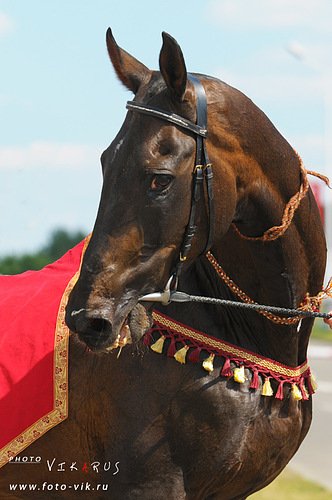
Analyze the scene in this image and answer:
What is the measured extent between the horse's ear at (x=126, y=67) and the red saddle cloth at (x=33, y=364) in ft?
3.32

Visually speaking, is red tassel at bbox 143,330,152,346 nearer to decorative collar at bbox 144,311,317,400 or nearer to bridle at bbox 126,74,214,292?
decorative collar at bbox 144,311,317,400

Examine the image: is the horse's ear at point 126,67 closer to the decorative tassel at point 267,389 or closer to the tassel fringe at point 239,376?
the tassel fringe at point 239,376

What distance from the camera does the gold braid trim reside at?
383cm

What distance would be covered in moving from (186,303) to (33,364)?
812mm

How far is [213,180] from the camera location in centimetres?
341

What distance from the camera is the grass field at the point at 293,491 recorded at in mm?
7645

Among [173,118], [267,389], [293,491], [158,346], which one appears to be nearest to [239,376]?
[267,389]

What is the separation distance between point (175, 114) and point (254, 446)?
1427mm

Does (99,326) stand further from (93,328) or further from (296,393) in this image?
(296,393)

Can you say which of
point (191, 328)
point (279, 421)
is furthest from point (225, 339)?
point (279, 421)

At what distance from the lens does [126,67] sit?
11.9 feet

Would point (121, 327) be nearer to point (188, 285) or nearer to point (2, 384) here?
point (188, 285)

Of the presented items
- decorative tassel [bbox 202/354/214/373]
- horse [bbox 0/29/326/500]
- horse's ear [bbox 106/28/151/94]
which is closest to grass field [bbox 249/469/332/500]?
horse [bbox 0/29/326/500]

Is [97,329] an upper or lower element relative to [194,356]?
upper
